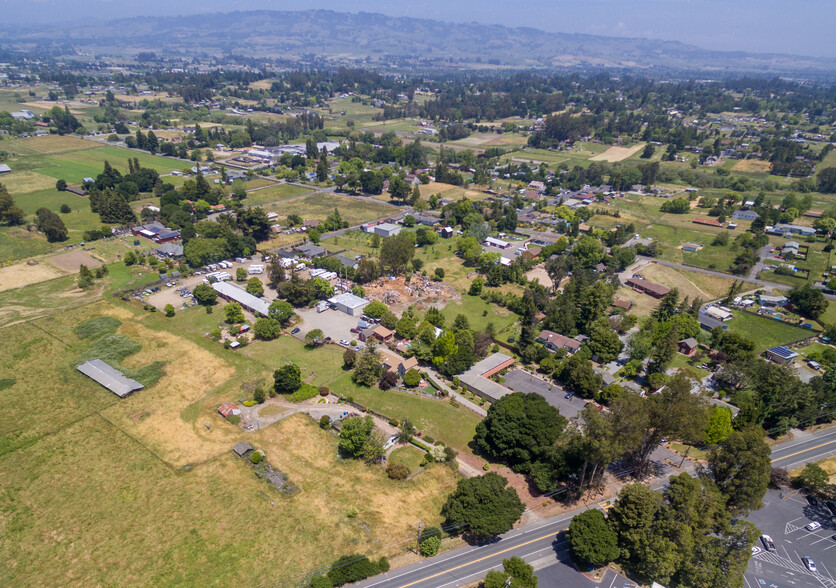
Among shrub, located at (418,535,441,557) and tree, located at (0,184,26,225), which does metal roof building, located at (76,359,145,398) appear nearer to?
shrub, located at (418,535,441,557)

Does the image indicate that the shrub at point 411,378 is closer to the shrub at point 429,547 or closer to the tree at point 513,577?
the shrub at point 429,547

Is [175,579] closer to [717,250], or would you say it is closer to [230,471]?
[230,471]

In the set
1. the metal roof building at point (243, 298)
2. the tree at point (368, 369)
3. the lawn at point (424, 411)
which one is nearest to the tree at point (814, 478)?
the lawn at point (424, 411)

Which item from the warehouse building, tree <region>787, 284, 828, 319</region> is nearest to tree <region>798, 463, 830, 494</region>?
tree <region>787, 284, 828, 319</region>

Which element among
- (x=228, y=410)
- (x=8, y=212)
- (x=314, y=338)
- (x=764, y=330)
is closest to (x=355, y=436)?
(x=228, y=410)

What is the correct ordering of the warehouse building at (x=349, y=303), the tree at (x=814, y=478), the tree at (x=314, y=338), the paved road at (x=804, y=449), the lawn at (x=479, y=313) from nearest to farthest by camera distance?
the tree at (x=814, y=478) → the paved road at (x=804, y=449) → the tree at (x=314, y=338) → the lawn at (x=479, y=313) → the warehouse building at (x=349, y=303)

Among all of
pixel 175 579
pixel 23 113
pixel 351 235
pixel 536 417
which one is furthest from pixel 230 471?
pixel 23 113
